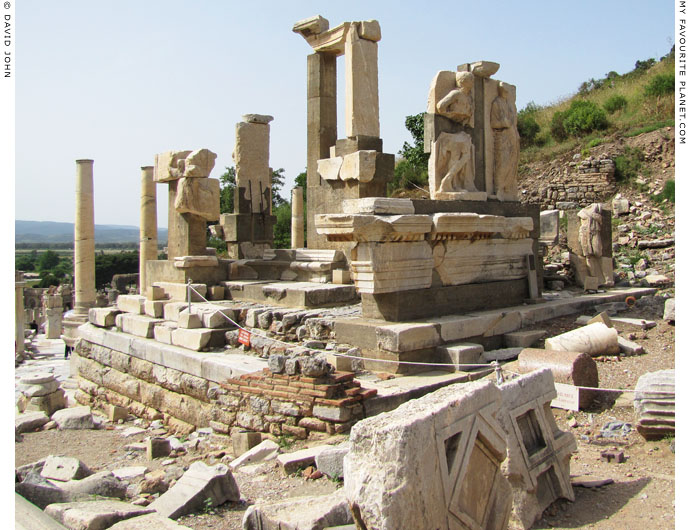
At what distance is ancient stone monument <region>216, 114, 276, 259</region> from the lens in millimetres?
12773

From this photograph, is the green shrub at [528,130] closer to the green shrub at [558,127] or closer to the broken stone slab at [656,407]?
the green shrub at [558,127]

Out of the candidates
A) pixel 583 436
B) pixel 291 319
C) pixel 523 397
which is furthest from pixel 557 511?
pixel 291 319

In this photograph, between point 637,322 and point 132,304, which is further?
point 132,304

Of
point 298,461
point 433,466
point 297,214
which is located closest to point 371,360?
point 298,461

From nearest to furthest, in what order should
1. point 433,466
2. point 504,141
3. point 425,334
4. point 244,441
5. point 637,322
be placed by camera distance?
point 433,466 < point 244,441 < point 425,334 < point 637,322 < point 504,141

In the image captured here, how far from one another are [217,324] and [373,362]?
2752 millimetres

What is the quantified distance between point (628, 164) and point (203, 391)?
614 inches

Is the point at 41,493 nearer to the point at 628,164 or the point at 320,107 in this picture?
the point at 320,107

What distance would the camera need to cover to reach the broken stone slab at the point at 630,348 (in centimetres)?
694

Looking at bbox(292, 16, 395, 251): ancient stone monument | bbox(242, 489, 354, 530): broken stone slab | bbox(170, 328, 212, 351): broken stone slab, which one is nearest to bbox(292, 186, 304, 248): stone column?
bbox(292, 16, 395, 251): ancient stone monument

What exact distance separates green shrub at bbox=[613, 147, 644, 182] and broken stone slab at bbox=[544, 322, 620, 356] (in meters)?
12.7

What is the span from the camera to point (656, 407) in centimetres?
461

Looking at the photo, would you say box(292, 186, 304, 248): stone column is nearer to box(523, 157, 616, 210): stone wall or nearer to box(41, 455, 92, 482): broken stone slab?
box(523, 157, 616, 210): stone wall

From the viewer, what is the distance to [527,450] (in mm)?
3902
